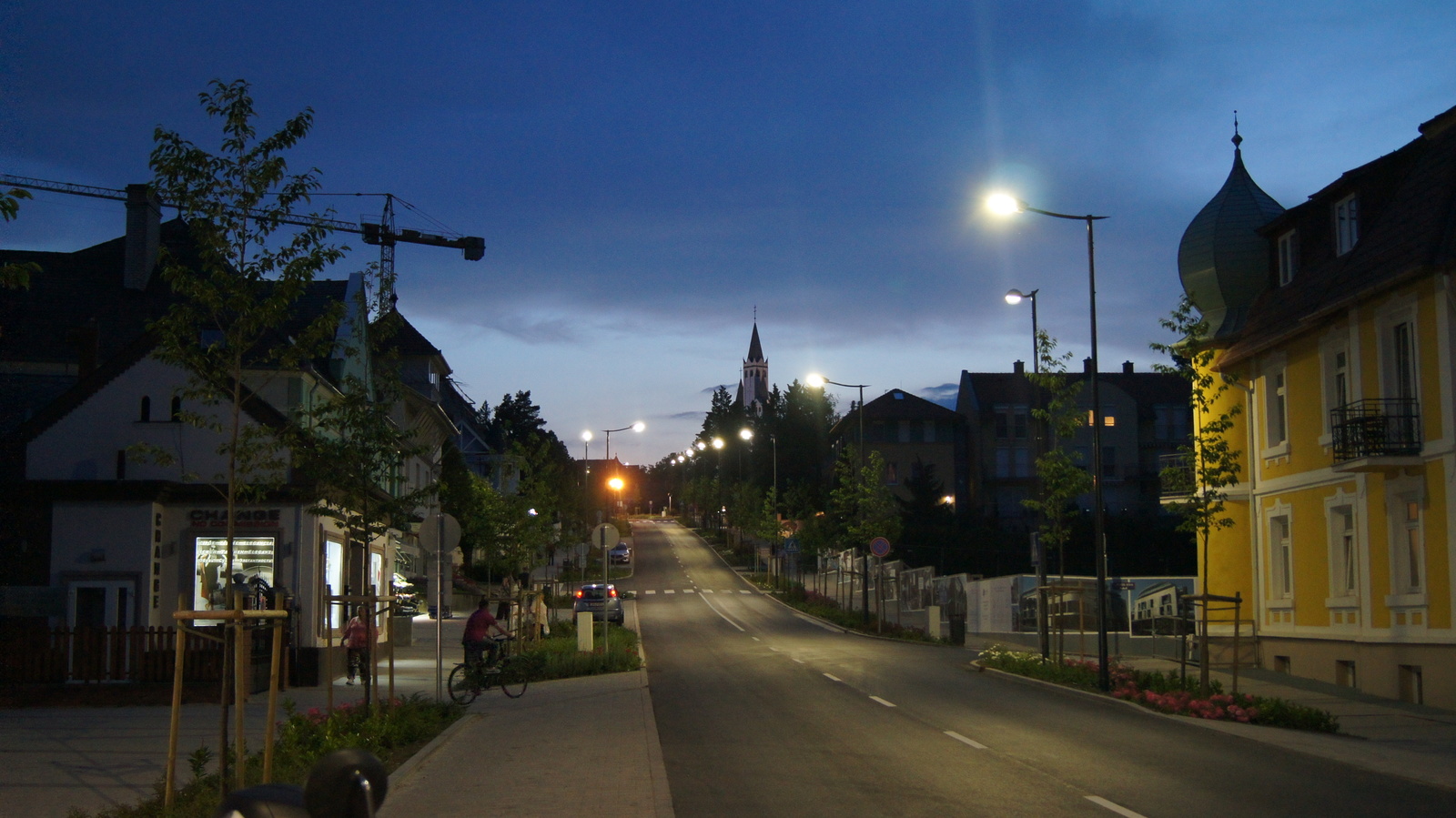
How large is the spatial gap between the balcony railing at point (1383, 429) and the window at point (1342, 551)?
2.22 metres

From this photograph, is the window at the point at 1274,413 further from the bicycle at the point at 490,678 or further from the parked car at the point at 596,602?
the parked car at the point at 596,602

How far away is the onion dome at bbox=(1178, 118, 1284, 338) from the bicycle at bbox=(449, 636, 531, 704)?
60.9 feet

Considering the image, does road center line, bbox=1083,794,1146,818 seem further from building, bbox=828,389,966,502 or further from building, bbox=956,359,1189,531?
building, bbox=828,389,966,502

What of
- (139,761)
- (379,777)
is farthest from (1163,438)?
(379,777)

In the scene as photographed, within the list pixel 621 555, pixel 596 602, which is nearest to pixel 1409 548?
pixel 596 602

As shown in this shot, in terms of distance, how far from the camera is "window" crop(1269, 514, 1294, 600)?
27344 millimetres

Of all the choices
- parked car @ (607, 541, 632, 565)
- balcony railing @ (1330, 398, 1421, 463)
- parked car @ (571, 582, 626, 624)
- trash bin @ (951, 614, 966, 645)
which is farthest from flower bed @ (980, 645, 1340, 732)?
parked car @ (607, 541, 632, 565)

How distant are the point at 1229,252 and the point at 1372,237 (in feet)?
22.0

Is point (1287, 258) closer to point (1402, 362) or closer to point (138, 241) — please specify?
point (1402, 362)

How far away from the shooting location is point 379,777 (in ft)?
13.6

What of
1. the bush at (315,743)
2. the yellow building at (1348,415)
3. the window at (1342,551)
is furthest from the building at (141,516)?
the window at (1342,551)

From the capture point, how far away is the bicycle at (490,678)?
68.3 feet

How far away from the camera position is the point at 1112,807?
10438mm

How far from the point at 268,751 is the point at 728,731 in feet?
25.5
